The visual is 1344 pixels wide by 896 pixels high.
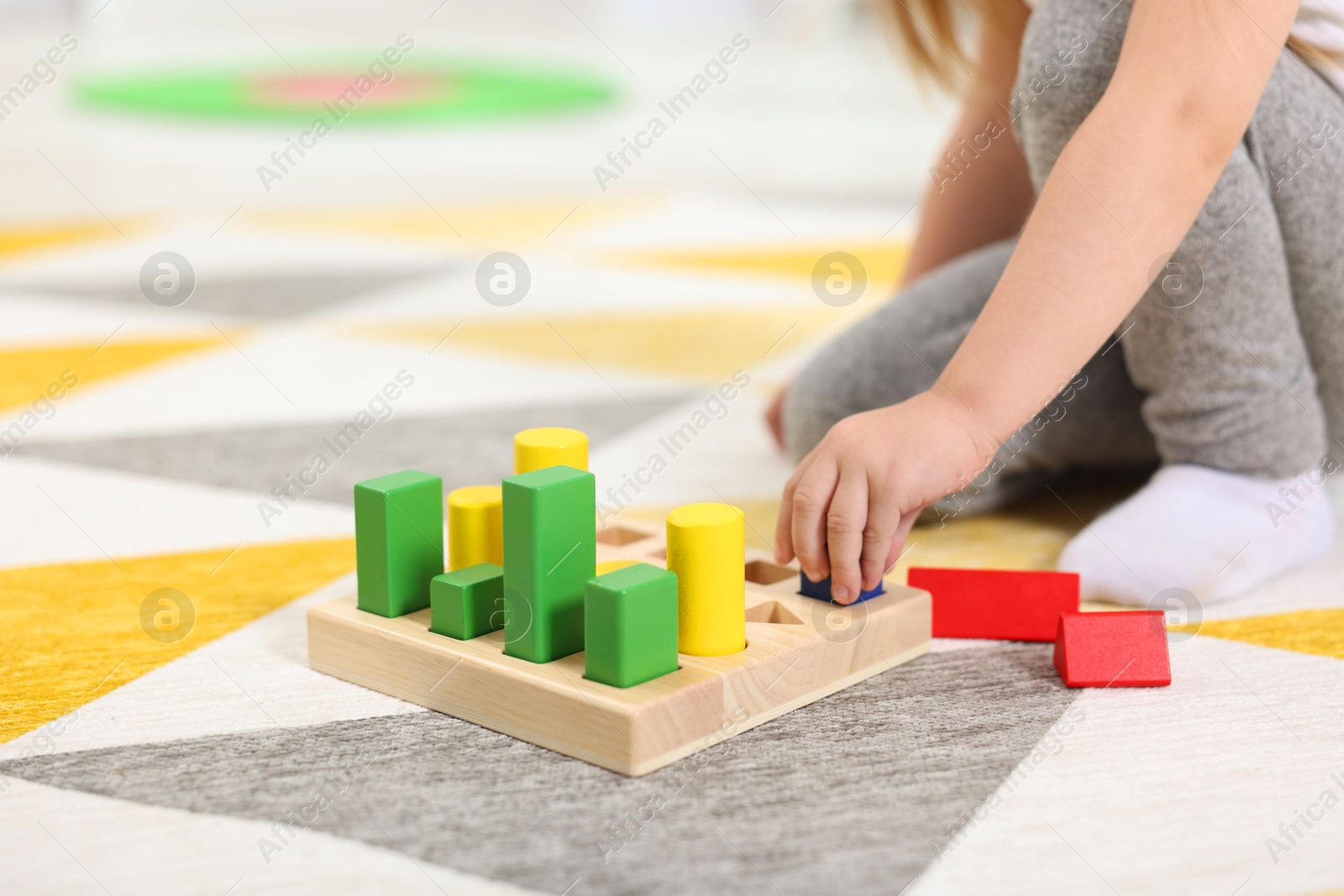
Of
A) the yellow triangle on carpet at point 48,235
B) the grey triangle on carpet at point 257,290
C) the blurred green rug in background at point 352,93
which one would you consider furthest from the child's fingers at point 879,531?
the blurred green rug in background at point 352,93

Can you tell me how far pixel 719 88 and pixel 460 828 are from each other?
12.2 feet

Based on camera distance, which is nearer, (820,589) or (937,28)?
(820,589)

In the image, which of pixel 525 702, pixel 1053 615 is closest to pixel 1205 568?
pixel 1053 615

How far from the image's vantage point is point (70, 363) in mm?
1290

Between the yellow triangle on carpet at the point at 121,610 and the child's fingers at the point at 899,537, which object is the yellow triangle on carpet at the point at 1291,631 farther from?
the yellow triangle on carpet at the point at 121,610

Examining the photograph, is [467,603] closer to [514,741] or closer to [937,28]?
[514,741]

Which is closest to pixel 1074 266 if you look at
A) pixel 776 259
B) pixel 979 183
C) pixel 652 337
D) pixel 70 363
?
pixel 979 183

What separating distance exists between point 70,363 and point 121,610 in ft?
2.00

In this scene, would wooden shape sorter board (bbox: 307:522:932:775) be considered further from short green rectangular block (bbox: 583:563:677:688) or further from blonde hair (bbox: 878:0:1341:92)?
blonde hair (bbox: 878:0:1341:92)

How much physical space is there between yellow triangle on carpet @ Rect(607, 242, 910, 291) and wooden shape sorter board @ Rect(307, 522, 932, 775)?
0.99 meters

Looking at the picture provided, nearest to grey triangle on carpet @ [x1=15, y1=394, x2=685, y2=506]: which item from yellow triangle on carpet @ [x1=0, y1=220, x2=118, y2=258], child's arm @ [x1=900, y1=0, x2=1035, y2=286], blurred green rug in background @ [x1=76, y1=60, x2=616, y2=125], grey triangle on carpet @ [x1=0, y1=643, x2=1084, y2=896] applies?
child's arm @ [x1=900, y1=0, x2=1035, y2=286]

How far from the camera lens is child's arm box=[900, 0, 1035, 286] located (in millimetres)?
1054

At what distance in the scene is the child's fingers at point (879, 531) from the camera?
2.03 ft

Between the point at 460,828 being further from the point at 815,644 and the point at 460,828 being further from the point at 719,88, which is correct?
the point at 719,88
